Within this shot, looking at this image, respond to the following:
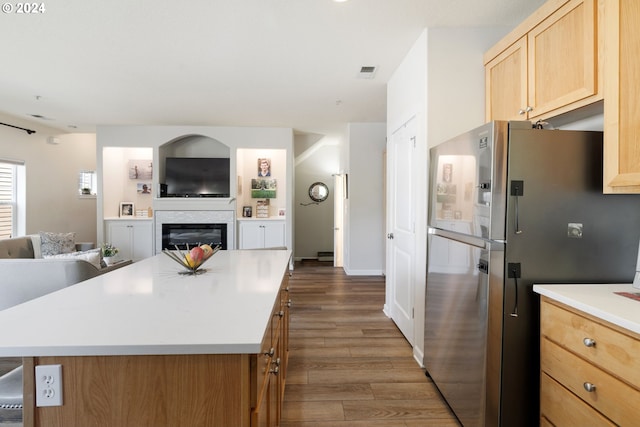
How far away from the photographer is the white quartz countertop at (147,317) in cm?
87

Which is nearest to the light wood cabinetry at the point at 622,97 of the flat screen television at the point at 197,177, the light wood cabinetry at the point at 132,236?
the flat screen television at the point at 197,177

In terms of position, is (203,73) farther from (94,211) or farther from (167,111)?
(94,211)

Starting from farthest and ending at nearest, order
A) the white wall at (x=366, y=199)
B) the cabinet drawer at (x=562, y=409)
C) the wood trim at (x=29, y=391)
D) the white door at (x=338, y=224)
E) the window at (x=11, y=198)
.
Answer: the white door at (x=338, y=224), the white wall at (x=366, y=199), the window at (x=11, y=198), the cabinet drawer at (x=562, y=409), the wood trim at (x=29, y=391)

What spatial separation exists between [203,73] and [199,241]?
3.20 m

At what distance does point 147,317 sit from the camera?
108cm

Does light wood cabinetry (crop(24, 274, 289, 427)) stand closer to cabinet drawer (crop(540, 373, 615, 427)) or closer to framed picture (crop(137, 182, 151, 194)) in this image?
cabinet drawer (crop(540, 373, 615, 427))

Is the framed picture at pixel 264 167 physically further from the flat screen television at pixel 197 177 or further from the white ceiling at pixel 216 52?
the white ceiling at pixel 216 52

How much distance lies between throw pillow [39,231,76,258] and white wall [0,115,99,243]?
1537mm

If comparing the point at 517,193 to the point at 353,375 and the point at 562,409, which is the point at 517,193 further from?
the point at 353,375

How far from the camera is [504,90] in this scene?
6.98ft

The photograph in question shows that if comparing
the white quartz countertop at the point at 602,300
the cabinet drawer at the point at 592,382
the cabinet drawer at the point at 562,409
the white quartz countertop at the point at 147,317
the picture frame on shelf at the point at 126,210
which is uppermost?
the picture frame on shelf at the point at 126,210

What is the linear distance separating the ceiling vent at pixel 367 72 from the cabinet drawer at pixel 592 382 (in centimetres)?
274

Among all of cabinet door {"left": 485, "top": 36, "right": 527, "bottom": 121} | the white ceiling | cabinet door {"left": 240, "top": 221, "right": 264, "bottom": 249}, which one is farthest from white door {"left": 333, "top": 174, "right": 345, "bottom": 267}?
cabinet door {"left": 485, "top": 36, "right": 527, "bottom": 121}

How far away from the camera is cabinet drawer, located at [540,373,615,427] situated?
1.15 meters
